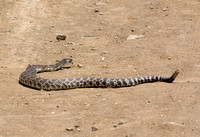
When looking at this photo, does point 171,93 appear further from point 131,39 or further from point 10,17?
point 10,17

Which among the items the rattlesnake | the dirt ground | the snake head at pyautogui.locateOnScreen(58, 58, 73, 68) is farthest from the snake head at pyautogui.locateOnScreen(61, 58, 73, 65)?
the rattlesnake

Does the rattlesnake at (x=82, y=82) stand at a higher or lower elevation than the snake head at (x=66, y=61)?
higher

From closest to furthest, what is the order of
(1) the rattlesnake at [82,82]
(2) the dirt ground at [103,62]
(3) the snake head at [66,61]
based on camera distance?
(2) the dirt ground at [103,62], (1) the rattlesnake at [82,82], (3) the snake head at [66,61]

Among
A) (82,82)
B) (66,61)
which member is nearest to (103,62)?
(66,61)

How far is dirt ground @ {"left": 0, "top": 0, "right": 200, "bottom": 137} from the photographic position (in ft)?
30.8

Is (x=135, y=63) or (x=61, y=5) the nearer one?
(x=135, y=63)

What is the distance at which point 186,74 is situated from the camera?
12.2 m

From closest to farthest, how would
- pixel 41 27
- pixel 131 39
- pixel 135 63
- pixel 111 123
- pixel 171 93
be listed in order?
pixel 111 123 → pixel 171 93 → pixel 135 63 → pixel 131 39 → pixel 41 27

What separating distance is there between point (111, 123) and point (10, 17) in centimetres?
1005

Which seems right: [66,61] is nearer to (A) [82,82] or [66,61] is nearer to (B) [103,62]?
(B) [103,62]

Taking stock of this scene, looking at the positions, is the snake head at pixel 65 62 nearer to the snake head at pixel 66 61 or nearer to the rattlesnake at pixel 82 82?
the snake head at pixel 66 61

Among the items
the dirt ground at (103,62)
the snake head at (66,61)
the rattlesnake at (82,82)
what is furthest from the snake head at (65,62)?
the rattlesnake at (82,82)

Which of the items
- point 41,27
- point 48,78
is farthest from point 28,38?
point 48,78

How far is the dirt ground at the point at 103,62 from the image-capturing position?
9.38 metres
